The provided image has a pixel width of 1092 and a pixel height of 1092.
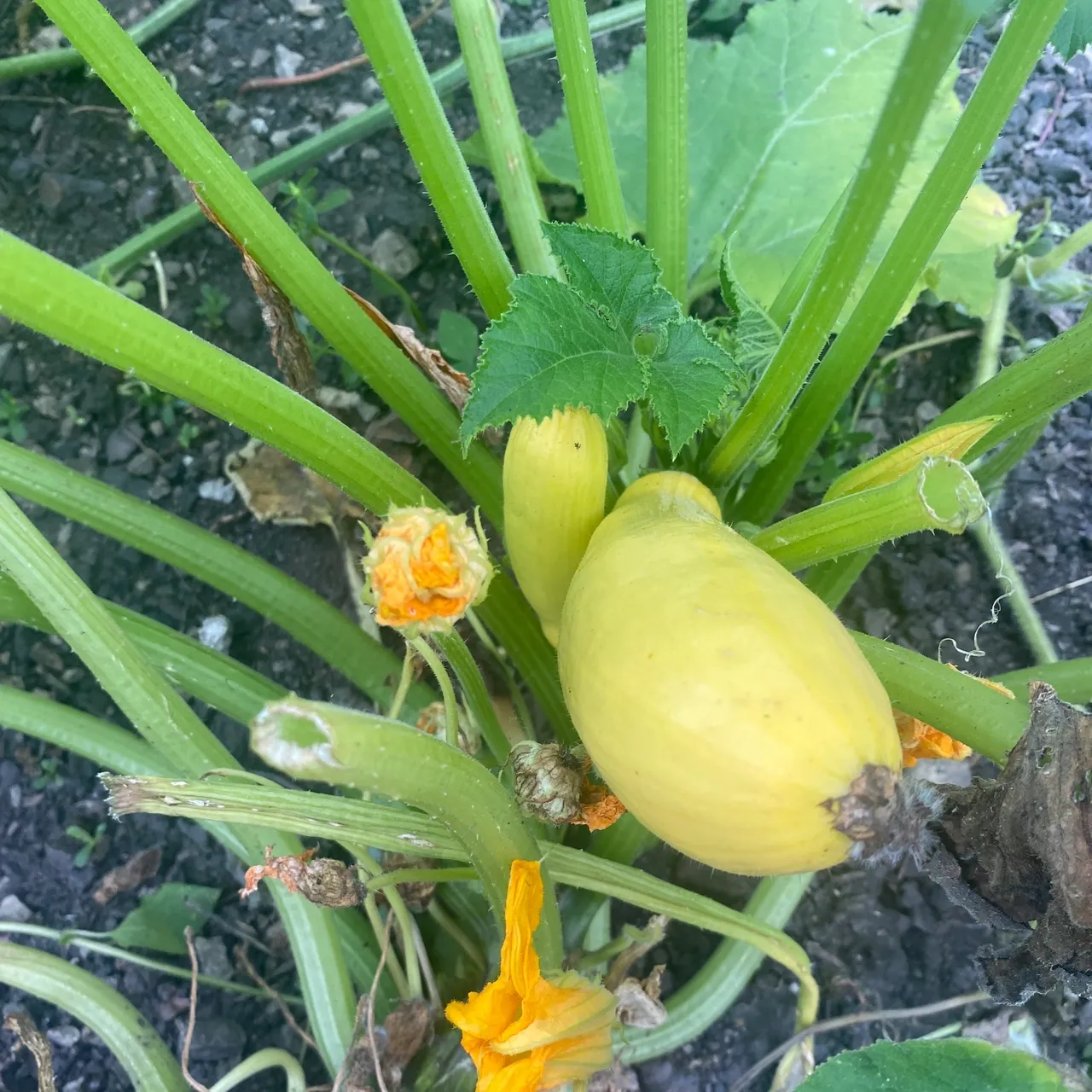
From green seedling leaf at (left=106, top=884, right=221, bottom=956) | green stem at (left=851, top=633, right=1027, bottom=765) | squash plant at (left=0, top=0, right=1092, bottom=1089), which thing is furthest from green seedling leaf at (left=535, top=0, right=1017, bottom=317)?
green seedling leaf at (left=106, top=884, right=221, bottom=956)

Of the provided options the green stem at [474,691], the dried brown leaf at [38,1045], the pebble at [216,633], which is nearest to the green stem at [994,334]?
the green stem at [474,691]

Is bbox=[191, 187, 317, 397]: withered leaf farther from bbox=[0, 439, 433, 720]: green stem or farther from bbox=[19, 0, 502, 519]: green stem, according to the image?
bbox=[0, 439, 433, 720]: green stem

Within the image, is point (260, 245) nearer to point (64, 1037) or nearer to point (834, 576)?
point (834, 576)

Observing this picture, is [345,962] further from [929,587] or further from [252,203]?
[929,587]

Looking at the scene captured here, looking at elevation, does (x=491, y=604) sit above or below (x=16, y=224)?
below

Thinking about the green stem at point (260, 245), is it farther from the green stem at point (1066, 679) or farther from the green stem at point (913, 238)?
the green stem at point (1066, 679)

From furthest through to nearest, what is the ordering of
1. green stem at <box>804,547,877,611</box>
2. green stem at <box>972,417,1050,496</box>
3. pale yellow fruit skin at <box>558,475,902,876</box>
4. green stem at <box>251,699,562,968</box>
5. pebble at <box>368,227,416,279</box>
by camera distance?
1. pebble at <box>368,227,416,279</box>
2. green stem at <box>972,417,1050,496</box>
3. green stem at <box>804,547,877,611</box>
4. pale yellow fruit skin at <box>558,475,902,876</box>
5. green stem at <box>251,699,562,968</box>

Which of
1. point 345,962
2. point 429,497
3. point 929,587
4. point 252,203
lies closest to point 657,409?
point 429,497
